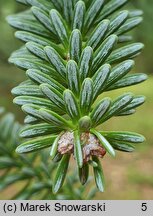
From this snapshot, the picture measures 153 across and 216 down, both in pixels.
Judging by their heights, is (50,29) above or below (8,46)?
below

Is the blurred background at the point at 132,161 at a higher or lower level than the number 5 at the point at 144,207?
higher

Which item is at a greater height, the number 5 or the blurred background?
the blurred background

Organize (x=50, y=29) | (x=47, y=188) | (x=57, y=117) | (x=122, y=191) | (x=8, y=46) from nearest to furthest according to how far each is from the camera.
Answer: (x=57, y=117)
(x=50, y=29)
(x=47, y=188)
(x=8, y=46)
(x=122, y=191)

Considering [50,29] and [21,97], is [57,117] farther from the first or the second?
[50,29]

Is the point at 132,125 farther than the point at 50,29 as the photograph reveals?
Yes

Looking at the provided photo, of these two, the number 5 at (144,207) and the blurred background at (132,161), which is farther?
the blurred background at (132,161)

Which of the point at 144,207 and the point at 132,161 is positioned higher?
the point at 132,161

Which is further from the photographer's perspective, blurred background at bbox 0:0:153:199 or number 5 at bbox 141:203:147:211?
blurred background at bbox 0:0:153:199

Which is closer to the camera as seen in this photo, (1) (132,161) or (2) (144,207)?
(2) (144,207)

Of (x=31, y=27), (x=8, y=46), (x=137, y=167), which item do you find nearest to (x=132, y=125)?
(x=137, y=167)

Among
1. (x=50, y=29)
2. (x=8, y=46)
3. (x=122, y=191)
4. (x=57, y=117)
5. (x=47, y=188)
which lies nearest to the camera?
(x=57, y=117)

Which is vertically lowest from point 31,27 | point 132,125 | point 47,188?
point 47,188
